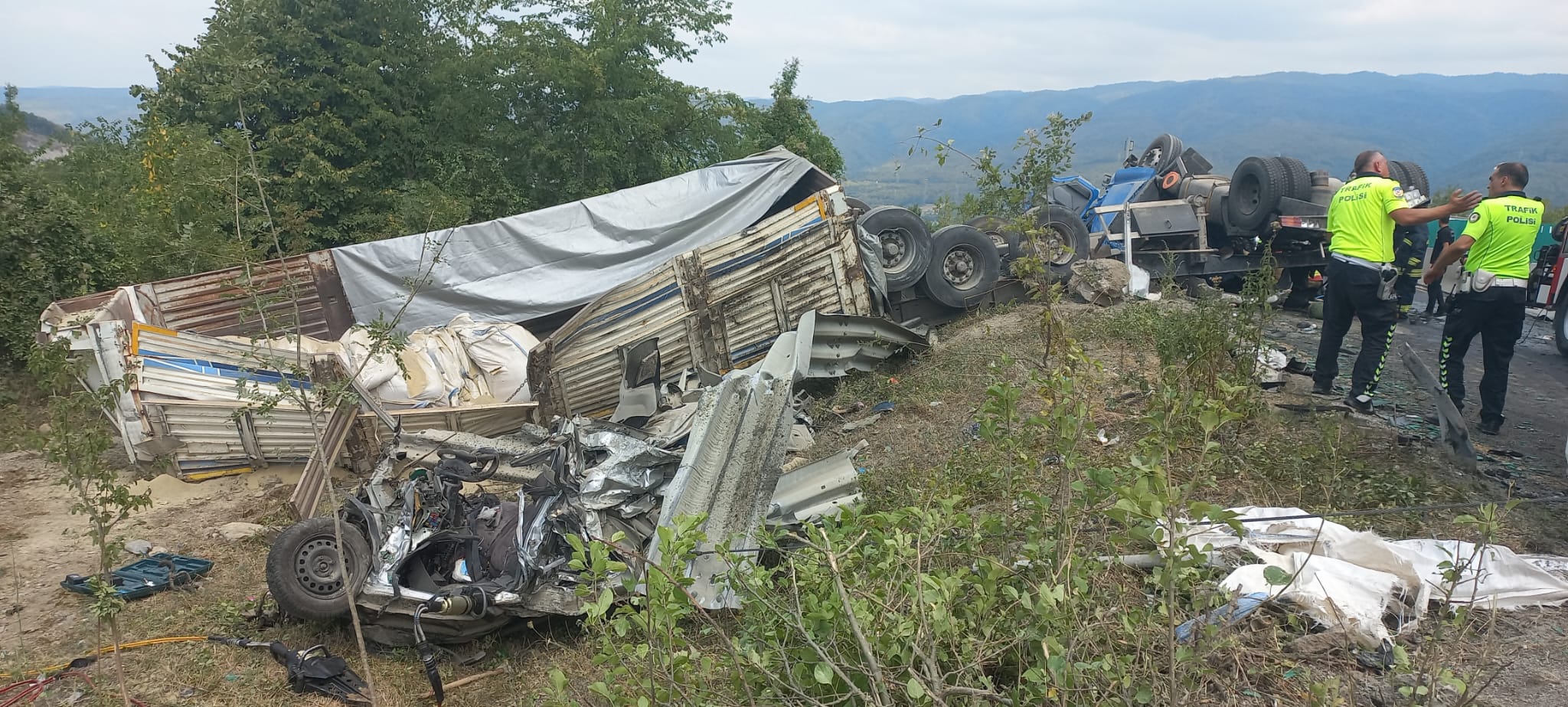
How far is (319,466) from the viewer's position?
15.4 ft

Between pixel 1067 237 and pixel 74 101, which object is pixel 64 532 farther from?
pixel 74 101

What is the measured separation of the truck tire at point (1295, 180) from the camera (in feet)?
25.7

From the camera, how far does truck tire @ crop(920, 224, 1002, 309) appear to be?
294 inches

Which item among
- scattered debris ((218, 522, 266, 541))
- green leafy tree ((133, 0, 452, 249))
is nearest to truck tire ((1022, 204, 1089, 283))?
scattered debris ((218, 522, 266, 541))

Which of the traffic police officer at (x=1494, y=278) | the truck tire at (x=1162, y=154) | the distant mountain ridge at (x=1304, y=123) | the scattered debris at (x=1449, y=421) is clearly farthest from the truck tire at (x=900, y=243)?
the distant mountain ridge at (x=1304, y=123)

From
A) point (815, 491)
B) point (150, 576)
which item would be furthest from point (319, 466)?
point (815, 491)

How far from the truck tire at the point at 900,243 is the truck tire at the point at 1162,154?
4.44 metres

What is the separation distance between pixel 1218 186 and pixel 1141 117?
7176 cm

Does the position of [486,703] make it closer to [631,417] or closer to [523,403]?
[631,417]

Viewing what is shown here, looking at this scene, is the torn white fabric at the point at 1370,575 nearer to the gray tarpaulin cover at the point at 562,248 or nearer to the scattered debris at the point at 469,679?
the scattered debris at the point at 469,679

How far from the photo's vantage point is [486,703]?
3.30 m

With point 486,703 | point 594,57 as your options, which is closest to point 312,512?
point 486,703

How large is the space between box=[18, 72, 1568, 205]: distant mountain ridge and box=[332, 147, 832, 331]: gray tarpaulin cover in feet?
32.3

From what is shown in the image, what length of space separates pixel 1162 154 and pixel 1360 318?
6.26m
